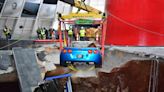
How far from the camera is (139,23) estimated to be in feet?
22.6

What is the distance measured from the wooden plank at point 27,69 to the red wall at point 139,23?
1.93 metres

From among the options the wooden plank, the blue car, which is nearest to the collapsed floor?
the blue car

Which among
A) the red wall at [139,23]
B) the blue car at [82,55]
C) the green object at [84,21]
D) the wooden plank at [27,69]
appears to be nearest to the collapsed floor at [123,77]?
the blue car at [82,55]

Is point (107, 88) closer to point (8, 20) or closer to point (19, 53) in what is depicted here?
point (19, 53)

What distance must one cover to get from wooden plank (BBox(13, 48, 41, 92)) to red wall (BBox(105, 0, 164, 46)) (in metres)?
1.93

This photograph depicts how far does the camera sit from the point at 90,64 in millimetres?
6223

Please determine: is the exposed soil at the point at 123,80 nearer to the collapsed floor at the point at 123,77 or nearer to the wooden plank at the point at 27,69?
the collapsed floor at the point at 123,77

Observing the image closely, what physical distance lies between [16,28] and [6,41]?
3.79 m

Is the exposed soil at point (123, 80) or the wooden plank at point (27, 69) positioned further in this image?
the wooden plank at point (27, 69)

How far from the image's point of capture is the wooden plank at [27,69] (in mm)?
6492

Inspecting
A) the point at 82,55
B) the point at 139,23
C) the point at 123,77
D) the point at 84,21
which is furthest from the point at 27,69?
the point at 139,23

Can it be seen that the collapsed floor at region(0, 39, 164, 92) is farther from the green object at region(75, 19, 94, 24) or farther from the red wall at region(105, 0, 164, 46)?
the green object at region(75, 19, 94, 24)

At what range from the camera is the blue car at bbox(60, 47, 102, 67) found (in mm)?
5996

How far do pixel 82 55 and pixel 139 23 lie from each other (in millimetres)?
1657
